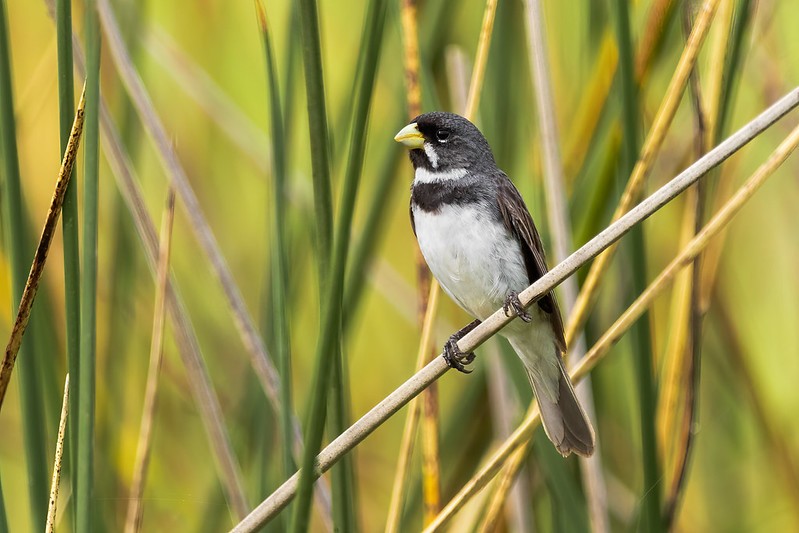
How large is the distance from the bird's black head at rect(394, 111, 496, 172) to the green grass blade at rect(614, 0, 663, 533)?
0.53 m

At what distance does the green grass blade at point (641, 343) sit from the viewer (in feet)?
5.44

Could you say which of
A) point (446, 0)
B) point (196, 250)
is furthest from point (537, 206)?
point (196, 250)

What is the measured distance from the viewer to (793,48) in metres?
2.69

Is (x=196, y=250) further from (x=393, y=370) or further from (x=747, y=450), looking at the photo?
(x=747, y=450)

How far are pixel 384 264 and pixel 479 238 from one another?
25.7 inches

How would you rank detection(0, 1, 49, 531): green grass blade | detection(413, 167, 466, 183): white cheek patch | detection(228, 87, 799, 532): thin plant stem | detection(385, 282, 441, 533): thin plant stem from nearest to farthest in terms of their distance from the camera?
detection(228, 87, 799, 532): thin plant stem → detection(0, 1, 49, 531): green grass blade → detection(385, 282, 441, 533): thin plant stem → detection(413, 167, 466, 183): white cheek patch

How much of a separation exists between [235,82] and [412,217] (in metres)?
1.18

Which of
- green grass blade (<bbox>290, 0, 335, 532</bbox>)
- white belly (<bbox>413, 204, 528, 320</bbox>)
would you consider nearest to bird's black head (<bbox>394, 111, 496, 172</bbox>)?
white belly (<bbox>413, 204, 528, 320</bbox>)

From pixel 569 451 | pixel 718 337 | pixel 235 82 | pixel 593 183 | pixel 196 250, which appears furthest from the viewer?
pixel 235 82

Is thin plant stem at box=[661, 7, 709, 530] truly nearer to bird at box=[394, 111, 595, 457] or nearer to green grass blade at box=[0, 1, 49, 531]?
bird at box=[394, 111, 595, 457]

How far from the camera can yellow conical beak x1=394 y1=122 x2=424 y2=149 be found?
2.07 metres

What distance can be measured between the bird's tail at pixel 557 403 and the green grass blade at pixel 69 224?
0.86 meters

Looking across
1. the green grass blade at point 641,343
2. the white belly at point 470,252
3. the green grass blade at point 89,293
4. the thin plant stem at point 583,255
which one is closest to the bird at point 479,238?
the white belly at point 470,252

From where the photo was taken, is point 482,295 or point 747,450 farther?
point 747,450
